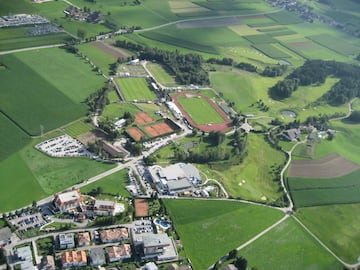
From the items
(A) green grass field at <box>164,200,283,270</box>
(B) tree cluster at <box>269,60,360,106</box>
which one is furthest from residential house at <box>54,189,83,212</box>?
(B) tree cluster at <box>269,60,360,106</box>

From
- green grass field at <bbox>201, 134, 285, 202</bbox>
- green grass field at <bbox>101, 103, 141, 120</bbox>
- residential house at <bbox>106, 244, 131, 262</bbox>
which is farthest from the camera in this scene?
green grass field at <bbox>101, 103, 141, 120</bbox>

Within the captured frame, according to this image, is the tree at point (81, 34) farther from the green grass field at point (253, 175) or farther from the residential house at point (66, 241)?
the residential house at point (66, 241)

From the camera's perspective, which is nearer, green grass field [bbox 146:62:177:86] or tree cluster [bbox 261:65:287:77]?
green grass field [bbox 146:62:177:86]

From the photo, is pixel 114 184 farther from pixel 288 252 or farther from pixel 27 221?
pixel 288 252

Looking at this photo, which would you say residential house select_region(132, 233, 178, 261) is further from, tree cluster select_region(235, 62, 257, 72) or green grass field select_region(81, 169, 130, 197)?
tree cluster select_region(235, 62, 257, 72)

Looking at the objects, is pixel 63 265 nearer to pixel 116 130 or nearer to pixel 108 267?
pixel 108 267

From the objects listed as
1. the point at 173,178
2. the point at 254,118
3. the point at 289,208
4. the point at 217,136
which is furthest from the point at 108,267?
the point at 254,118
